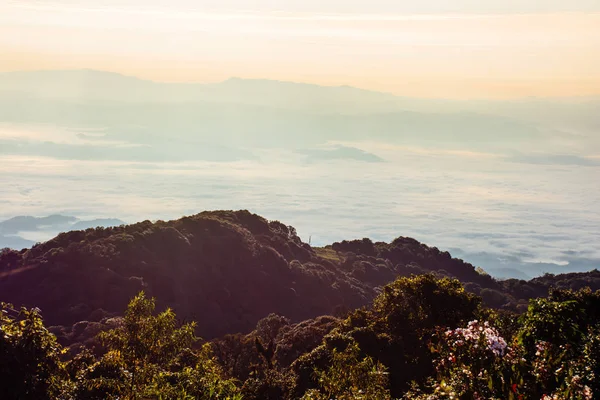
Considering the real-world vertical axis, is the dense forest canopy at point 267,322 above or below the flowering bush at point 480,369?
below

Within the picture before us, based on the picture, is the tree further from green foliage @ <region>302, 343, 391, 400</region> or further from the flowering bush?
the flowering bush

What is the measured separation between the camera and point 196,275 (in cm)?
11725

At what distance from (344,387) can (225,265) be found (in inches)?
3587

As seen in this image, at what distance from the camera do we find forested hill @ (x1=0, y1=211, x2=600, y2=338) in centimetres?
10131

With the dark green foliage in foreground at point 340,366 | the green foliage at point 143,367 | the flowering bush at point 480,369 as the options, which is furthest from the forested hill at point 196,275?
the flowering bush at point 480,369

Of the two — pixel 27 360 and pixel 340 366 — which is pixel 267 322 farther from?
pixel 27 360

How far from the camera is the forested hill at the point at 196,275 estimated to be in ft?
332

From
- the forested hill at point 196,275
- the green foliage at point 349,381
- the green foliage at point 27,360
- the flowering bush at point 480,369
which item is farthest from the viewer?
the forested hill at point 196,275

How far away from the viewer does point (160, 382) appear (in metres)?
28.9

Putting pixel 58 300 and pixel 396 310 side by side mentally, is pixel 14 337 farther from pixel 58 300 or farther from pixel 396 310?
pixel 58 300

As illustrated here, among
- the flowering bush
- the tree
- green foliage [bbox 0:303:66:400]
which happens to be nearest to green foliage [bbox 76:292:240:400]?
the tree

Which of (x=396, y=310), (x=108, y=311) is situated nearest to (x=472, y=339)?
(x=396, y=310)

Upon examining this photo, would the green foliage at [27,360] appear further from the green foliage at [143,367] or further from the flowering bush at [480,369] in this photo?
the flowering bush at [480,369]

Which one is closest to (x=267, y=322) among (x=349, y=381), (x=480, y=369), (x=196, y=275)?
(x=196, y=275)
